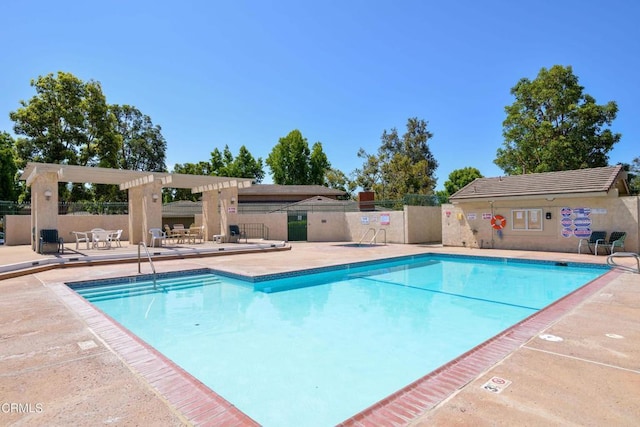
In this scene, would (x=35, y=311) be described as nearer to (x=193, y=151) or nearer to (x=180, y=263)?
(x=180, y=263)

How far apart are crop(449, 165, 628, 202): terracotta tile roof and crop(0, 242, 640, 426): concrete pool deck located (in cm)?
1032

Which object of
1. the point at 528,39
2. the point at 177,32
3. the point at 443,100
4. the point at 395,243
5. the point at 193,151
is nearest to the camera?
the point at 177,32

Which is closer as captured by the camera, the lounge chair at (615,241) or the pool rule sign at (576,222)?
the lounge chair at (615,241)

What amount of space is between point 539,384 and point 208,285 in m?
8.33

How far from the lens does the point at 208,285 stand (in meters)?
9.72

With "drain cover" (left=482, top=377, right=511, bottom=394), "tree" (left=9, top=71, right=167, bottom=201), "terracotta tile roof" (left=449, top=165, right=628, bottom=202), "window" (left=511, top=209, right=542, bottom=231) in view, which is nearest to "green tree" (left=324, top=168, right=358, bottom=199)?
"tree" (left=9, top=71, right=167, bottom=201)

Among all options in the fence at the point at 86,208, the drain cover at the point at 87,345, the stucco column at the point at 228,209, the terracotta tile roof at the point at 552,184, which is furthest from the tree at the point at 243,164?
the drain cover at the point at 87,345

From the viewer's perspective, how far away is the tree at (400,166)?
116ft

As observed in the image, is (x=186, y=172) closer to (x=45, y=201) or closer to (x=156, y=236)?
(x=156, y=236)

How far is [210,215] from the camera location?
20.2 meters

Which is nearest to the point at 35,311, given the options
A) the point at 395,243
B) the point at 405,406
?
the point at 405,406

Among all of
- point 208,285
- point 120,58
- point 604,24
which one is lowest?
point 208,285

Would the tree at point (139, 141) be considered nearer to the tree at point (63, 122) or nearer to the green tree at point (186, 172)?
the green tree at point (186, 172)

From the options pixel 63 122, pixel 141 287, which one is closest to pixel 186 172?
pixel 63 122
